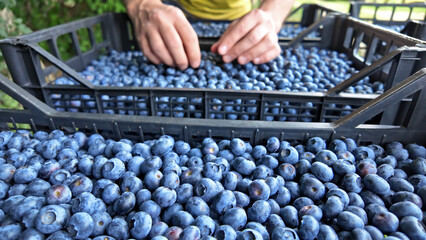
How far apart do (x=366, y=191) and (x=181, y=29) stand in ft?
4.05

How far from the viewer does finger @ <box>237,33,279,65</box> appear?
173 centimetres

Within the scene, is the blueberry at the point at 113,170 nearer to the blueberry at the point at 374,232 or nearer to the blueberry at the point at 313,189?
the blueberry at the point at 313,189

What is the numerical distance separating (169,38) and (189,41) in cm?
12

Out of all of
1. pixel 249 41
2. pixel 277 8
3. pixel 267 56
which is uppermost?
pixel 277 8

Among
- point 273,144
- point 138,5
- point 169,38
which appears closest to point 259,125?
point 273,144

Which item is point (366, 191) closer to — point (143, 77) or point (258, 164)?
point (258, 164)

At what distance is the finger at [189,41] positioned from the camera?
5.27 feet

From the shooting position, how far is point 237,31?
1686 mm

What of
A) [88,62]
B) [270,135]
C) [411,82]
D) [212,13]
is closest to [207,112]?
[270,135]

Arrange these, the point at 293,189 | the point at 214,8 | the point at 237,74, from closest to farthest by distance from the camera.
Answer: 1. the point at 293,189
2. the point at 237,74
3. the point at 214,8

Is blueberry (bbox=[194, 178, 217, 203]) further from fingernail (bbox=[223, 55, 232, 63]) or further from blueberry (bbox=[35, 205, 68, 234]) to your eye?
fingernail (bbox=[223, 55, 232, 63])

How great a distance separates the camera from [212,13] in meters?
2.96

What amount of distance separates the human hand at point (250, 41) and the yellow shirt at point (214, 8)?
4.03ft

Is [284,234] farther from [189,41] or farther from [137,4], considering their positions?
[137,4]
